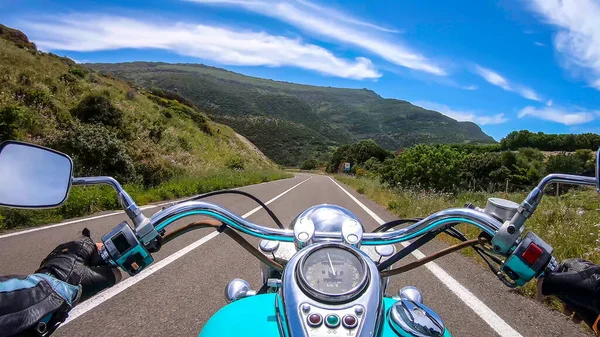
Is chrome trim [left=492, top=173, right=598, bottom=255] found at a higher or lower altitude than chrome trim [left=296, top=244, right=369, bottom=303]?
higher

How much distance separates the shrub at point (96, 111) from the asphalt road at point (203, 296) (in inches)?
661

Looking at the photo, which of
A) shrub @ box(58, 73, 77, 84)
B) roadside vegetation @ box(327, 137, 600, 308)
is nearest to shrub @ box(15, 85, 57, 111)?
shrub @ box(58, 73, 77, 84)

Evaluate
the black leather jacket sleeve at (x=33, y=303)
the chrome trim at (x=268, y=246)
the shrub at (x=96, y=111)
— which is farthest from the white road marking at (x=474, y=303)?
the shrub at (x=96, y=111)

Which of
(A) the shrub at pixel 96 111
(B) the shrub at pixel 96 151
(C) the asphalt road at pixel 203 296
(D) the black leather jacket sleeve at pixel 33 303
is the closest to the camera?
(D) the black leather jacket sleeve at pixel 33 303

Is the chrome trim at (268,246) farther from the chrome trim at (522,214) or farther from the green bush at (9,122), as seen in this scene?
the green bush at (9,122)

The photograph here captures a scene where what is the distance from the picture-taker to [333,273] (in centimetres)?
127

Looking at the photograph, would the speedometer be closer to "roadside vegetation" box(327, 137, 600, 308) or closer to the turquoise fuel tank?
the turquoise fuel tank

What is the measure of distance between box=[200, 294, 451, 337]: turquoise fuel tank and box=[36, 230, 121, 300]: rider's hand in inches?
16.9

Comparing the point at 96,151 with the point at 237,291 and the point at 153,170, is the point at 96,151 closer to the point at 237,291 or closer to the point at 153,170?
the point at 153,170

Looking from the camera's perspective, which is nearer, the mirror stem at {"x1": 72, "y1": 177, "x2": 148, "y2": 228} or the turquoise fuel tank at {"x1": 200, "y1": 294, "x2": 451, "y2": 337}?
the turquoise fuel tank at {"x1": 200, "y1": 294, "x2": 451, "y2": 337}

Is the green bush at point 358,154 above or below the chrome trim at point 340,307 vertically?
below

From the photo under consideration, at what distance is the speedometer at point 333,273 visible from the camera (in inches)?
45.5

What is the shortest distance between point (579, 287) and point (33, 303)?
5.36ft

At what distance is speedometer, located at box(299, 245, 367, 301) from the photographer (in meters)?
1.16
